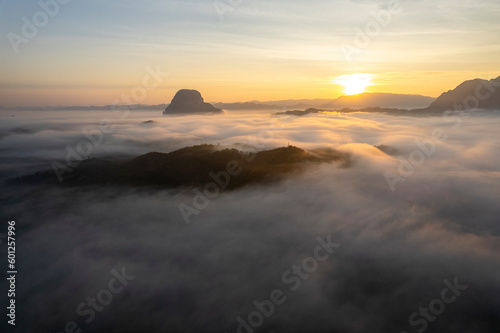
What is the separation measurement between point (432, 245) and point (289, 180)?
24.8 m

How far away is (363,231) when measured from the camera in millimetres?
32969

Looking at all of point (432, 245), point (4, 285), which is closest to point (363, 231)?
point (432, 245)

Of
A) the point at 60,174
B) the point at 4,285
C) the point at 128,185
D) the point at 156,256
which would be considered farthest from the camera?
the point at 60,174

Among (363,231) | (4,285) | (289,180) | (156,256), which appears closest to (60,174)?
(4,285)

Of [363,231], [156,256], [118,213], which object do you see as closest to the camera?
[156,256]

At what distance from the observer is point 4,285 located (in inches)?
950

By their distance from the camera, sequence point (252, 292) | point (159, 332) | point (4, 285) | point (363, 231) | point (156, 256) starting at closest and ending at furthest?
point (159, 332) < point (252, 292) < point (4, 285) < point (156, 256) < point (363, 231)

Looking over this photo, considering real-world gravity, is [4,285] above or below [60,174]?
below

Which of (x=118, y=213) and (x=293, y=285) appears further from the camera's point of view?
(x=118, y=213)

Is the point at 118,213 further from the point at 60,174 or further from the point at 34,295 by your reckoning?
the point at 60,174

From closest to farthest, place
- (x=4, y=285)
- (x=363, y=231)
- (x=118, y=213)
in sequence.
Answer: (x=4, y=285) < (x=363, y=231) < (x=118, y=213)

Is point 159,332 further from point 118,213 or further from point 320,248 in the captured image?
point 118,213

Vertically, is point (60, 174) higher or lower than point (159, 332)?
higher

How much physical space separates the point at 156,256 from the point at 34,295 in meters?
10.1
